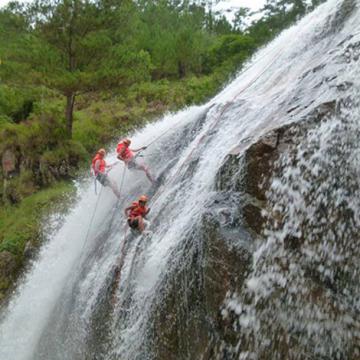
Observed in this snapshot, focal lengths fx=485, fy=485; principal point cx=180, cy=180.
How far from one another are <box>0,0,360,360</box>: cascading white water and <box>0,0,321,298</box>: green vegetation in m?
2.98

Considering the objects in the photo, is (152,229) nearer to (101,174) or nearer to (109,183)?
(109,183)

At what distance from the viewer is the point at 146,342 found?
7008 mm

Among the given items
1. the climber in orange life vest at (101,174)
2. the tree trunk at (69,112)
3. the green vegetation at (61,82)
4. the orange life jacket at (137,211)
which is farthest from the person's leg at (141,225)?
the tree trunk at (69,112)

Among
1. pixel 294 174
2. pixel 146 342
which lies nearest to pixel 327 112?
pixel 294 174

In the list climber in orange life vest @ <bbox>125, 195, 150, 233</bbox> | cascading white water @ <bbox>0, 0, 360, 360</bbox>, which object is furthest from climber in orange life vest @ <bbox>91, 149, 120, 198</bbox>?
climber in orange life vest @ <bbox>125, 195, 150, 233</bbox>

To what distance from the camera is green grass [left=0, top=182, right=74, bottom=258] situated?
14.5m

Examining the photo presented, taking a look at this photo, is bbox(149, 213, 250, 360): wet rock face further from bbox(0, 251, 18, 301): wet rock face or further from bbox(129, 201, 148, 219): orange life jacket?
bbox(0, 251, 18, 301): wet rock face

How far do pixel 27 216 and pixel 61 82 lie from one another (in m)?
4.53

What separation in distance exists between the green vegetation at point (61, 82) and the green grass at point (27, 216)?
36 mm

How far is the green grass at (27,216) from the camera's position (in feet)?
47.5

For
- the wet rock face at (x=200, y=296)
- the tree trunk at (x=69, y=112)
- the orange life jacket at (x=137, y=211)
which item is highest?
the tree trunk at (x=69, y=112)

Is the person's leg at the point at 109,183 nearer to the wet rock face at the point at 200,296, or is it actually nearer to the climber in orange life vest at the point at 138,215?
the climber in orange life vest at the point at 138,215

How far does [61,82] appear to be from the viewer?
16047 mm

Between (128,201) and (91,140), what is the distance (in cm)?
818
